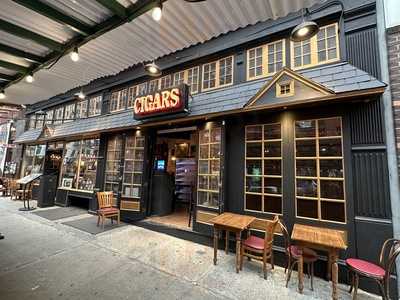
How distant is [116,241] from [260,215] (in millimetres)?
3534

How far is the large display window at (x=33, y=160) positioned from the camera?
10441 millimetres

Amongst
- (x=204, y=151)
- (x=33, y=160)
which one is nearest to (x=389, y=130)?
(x=204, y=151)

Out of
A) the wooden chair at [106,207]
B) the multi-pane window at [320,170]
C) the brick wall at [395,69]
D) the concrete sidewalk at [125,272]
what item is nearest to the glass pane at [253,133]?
the multi-pane window at [320,170]

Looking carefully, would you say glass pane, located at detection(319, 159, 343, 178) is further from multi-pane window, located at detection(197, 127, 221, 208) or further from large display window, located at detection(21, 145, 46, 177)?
large display window, located at detection(21, 145, 46, 177)

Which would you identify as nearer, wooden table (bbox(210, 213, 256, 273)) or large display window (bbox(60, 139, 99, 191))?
wooden table (bbox(210, 213, 256, 273))

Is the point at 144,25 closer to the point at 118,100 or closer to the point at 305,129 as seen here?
the point at 305,129

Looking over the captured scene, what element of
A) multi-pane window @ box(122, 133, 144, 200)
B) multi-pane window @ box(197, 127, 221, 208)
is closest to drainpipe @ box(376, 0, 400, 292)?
multi-pane window @ box(197, 127, 221, 208)

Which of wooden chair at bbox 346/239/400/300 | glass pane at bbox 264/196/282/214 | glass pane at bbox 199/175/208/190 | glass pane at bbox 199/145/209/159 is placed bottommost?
wooden chair at bbox 346/239/400/300

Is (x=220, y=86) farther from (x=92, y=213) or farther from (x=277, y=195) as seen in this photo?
(x=92, y=213)

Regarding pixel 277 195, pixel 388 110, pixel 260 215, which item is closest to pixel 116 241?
pixel 260 215

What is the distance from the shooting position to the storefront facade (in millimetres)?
3338

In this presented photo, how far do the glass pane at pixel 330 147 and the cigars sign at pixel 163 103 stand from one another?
3204 millimetres

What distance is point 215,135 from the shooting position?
4.91 meters

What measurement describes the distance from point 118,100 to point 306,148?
6.75m
